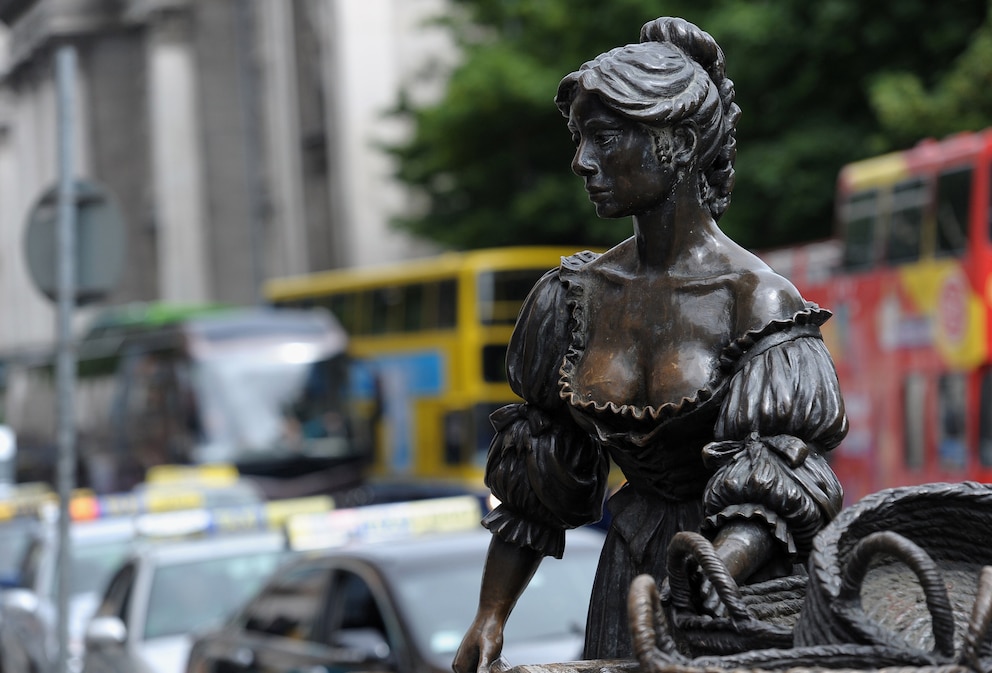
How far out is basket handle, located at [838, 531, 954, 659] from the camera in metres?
2.43

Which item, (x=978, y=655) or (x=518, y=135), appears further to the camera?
(x=518, y=135)

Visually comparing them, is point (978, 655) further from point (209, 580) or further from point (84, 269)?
point (209, 580)

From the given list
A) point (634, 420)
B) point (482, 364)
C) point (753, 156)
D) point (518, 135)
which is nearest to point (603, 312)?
point (634, 420)

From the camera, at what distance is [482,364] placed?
2391 centimetres

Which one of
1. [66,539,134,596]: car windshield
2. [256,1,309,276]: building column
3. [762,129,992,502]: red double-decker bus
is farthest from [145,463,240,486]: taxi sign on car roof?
[256,1,309,276]: building column

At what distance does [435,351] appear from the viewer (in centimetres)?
2470

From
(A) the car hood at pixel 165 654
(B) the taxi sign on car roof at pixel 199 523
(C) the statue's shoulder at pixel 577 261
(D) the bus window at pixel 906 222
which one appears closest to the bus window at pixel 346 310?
(D) the bus window at pixel 906 222

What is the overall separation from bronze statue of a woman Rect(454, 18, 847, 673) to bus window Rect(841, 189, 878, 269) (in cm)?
1586

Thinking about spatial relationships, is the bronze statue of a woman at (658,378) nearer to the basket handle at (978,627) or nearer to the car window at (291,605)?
the basket handle at (978,627)

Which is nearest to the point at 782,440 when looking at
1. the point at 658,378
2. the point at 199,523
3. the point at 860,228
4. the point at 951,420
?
the point at 658,378

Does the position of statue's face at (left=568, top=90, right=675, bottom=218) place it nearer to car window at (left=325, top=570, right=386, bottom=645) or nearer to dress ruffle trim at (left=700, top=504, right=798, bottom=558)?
dress ruffle trim at (left=700, top=504, right=798, bottom=558)

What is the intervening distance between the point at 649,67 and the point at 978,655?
1.17 meters

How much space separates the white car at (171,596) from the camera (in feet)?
32.4

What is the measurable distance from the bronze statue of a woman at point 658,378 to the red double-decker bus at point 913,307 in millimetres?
13465
